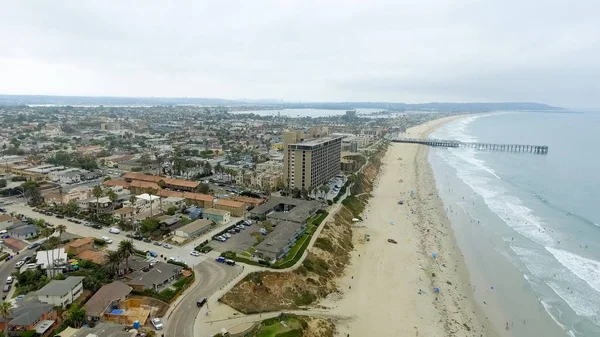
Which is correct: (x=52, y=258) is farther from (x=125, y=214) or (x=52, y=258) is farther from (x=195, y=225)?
(x=125, y=214)

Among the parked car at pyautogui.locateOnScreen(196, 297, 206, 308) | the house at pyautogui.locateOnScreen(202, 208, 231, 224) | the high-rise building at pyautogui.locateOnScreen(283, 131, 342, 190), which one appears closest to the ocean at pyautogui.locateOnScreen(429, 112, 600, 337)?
the high-rise building at pyautogui.locateOnScreen(283, 131, 342, 190)

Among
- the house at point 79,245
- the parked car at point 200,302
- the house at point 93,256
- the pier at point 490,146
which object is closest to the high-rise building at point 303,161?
the house at point 79,245

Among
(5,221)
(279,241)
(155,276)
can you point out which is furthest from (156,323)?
(5,221)

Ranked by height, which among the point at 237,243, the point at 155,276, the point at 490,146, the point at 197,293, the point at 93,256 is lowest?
the point at 197,293

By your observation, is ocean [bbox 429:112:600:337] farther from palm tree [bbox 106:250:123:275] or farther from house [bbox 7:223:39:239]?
house [bbox 7:223:39:239]

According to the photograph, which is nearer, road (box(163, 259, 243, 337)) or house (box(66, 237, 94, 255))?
road (box(163, 259, 243, 337))

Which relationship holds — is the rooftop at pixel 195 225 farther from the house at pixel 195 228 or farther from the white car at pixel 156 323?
the white car at pixel 156 323

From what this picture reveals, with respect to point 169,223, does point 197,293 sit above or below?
below
